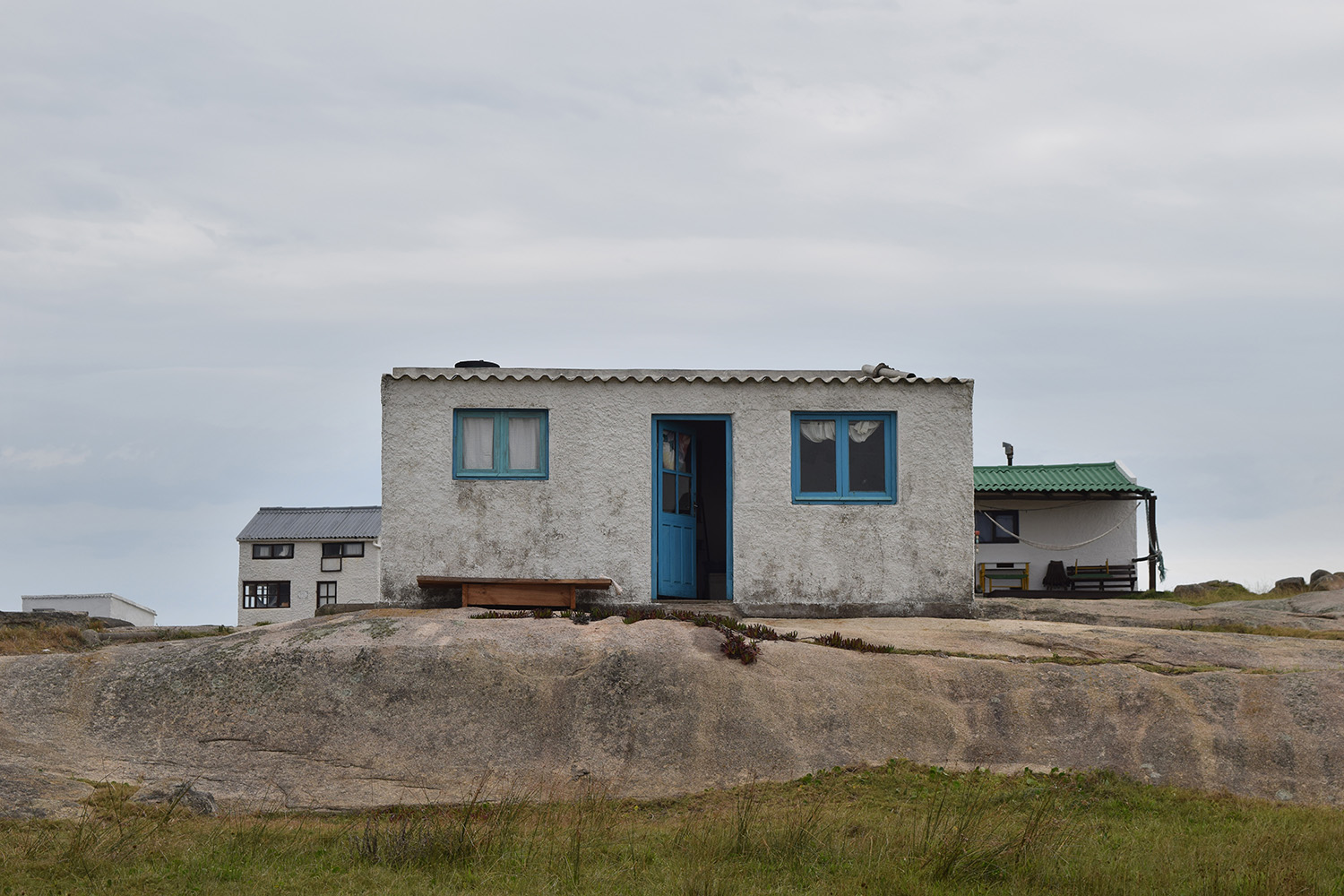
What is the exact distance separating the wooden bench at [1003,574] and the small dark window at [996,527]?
0.64 metres

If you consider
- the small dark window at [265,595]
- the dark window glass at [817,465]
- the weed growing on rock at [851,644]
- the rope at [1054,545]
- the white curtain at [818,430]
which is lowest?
the small dark window at [265,595]

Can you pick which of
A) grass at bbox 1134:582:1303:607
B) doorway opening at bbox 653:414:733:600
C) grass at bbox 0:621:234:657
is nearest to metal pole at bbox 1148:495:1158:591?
grass at bbox 1134:582:1303:607

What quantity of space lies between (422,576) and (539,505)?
1.81 m

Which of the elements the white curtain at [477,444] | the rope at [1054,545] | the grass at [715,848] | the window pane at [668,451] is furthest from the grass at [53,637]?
the rope at [1054,545]

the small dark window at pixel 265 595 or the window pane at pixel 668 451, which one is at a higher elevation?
the window pane at pixel 668 451

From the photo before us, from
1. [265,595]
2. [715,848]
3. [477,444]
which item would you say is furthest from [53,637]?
[265,595]

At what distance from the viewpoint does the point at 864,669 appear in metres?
A: 13.2

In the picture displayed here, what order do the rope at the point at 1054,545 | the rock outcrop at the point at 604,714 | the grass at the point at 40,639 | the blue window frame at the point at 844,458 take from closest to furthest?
the rock outcrop at the point at 604,714 < the blue window frame at the point at 844,458 < the grass at the point at 40,639 < the rope at the point at 1054,545

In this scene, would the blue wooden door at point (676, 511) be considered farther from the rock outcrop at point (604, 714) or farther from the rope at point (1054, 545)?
the rope at point (1054, 545)

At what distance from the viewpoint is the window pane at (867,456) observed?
16.8m

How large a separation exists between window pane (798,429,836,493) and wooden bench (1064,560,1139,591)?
50.7ft

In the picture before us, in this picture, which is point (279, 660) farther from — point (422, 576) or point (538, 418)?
point (538, 418)

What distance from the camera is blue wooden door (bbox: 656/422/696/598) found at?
16.9 metres

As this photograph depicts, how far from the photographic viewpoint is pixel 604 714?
41.1 feet
